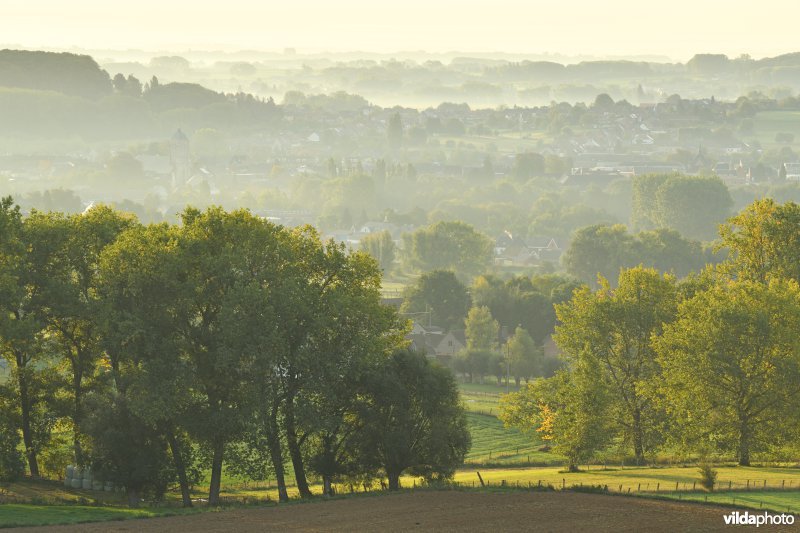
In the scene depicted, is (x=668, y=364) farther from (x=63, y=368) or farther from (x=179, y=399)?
(x=63, y=368)

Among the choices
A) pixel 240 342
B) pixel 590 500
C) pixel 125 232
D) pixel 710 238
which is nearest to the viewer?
pixel 590 500

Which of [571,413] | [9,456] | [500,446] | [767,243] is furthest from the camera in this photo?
[500,446]

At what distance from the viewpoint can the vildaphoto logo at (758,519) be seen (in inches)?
1378

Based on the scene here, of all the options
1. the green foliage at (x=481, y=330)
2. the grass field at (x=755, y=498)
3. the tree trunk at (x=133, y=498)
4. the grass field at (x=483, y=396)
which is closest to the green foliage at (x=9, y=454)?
the tree trunk at (x=133, y=498)

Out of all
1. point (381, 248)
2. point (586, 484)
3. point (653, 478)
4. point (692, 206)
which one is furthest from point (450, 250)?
point (586, 484)

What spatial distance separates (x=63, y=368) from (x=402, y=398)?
1252 cm

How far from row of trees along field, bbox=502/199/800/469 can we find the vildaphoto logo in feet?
35.6

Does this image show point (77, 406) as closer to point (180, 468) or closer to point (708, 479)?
point (180, 468)

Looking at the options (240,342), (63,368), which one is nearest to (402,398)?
(240,342)

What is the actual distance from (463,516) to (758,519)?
7928mm

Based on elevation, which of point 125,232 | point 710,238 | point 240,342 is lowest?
point 710,238

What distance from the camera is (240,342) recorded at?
41969 mm

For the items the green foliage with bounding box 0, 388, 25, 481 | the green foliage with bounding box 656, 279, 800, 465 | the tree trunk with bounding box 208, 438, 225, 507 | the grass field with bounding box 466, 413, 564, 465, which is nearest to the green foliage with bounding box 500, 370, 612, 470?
the grass field with bounding box 466, 413, 564, 465

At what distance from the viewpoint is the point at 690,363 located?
1900 inches
